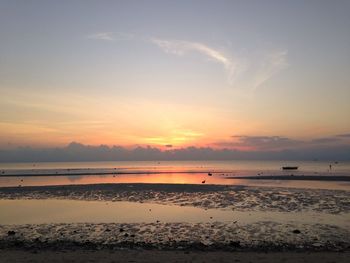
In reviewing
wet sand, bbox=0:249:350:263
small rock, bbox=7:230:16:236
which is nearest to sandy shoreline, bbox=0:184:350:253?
small rock, bbox=7:230:16:236

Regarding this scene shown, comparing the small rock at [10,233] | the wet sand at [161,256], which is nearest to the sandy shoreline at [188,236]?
the small rock at [10,233]

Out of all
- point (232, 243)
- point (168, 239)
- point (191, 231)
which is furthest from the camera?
point (191, 231)

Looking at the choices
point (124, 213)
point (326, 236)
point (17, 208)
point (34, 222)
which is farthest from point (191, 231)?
point (17, 208)

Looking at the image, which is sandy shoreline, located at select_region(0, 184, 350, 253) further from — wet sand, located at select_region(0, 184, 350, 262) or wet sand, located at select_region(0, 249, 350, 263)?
wet sand, located at select_region(0, 249, 350, 263)

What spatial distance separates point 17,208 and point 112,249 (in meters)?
19.9

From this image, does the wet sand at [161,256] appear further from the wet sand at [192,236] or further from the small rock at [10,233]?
the small rock at [10,233]

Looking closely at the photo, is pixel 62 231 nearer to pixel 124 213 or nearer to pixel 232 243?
pixel 124 213

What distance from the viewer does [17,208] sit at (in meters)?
33.5

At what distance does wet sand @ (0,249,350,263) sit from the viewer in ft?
49.3

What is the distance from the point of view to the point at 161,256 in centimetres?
1579

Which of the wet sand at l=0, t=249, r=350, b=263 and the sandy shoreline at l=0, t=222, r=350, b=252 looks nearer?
the wet sand at l=0, t=249, r=350, b=263

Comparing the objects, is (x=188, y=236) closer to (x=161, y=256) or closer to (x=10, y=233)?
(x=161, y=256)

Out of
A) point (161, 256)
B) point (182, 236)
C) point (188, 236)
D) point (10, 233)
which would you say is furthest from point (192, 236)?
point (10, 233)

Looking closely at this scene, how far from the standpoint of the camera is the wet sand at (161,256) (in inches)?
591
